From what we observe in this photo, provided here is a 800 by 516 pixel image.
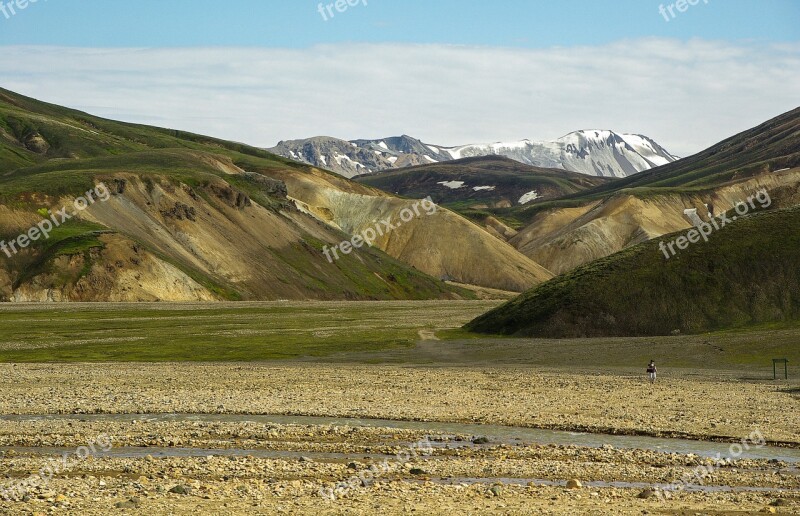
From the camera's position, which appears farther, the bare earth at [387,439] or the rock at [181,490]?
the rock at [181,490]

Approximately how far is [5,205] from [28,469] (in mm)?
143802

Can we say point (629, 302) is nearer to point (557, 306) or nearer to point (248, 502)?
point (557, 306)

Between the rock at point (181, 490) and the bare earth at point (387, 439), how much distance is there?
187 mm

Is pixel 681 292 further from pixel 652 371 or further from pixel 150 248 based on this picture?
pixel 150 248

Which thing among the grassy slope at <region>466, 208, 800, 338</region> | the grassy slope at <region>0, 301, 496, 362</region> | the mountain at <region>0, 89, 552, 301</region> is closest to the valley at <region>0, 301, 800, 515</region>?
the grassy slope at <region>0, 301, 496, 362</region>

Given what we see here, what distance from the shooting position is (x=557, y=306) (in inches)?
3649

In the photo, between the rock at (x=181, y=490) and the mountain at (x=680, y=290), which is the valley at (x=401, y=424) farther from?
the mountain at (x=680, y=290)

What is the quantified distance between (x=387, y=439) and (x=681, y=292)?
204 feet

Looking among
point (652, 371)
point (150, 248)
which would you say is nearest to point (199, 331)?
point (652, 371)

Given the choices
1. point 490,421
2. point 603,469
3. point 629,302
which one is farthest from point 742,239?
point 603,469

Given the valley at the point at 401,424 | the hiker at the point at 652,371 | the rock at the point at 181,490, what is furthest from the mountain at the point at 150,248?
the rock at the point at 181,490

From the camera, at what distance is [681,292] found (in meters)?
89.6

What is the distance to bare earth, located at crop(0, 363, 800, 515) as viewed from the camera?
23.3m

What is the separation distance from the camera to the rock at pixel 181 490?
935 inches
